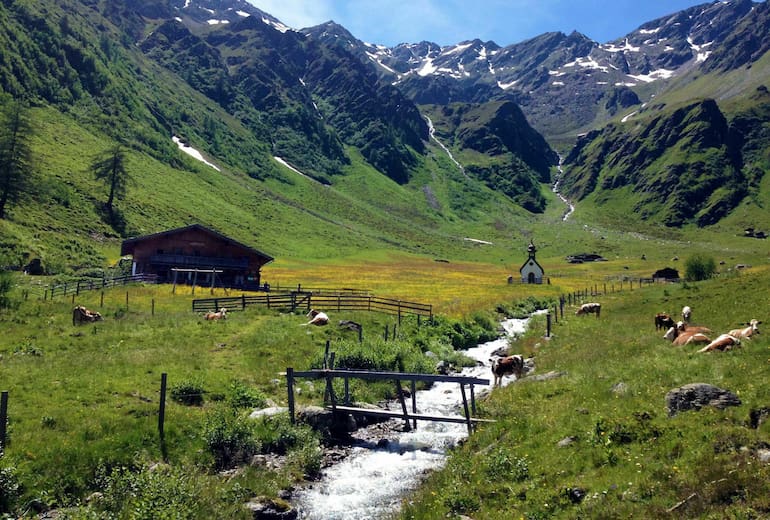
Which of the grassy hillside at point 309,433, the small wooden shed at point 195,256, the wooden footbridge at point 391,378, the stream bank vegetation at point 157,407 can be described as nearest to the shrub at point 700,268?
the grassy hillside at point 309,433

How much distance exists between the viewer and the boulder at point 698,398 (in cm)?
1221

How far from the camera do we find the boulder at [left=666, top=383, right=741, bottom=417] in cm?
1221

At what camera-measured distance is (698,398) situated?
1261 cm

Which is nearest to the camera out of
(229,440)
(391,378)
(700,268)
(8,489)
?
(8,489)

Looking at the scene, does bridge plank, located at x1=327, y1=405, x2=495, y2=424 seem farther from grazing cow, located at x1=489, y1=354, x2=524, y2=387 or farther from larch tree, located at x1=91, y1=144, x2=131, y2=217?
larch tree, located at x1=91, y1=144, x2=131, y2=217

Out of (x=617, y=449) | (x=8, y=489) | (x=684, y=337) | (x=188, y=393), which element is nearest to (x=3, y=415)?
(x=8, y=489)

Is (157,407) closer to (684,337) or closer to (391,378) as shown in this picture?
(391,378)

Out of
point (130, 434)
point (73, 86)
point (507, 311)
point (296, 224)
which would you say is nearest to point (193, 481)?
point (130, 434)

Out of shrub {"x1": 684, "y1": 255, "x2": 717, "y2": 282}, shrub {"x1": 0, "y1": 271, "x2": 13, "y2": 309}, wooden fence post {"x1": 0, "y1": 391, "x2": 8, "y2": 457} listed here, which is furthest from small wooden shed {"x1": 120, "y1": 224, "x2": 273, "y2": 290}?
shrub {"x1": 684, "y1": 255, "x2": 717, "y2": 282}

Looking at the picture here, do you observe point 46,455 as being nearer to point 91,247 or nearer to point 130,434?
point 130,434

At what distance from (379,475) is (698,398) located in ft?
31.5

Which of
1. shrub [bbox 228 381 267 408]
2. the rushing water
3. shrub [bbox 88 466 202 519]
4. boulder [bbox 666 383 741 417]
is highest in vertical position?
boulder [bbox 666 383 741 417]

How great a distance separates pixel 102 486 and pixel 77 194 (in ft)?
330

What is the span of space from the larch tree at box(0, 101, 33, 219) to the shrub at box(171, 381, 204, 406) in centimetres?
6981
